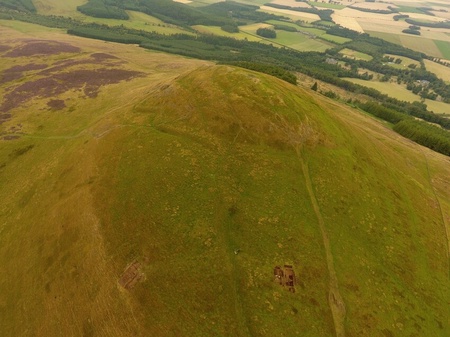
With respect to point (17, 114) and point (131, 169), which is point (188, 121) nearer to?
point (131, 169)

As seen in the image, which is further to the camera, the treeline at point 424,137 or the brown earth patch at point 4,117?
the treeline at point 424,137

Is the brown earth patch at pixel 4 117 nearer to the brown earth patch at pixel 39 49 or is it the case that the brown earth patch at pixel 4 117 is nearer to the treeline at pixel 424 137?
the brown earth patch at pixel 39 49

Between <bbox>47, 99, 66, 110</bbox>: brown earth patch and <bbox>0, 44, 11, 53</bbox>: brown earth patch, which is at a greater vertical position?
<bbox>47, 99, 66, 110</bbox>: brown earth patch

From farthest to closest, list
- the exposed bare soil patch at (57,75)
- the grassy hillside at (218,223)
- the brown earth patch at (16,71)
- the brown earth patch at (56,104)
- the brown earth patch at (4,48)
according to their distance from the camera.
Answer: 1. the brown earth patch at (4,48)
2. the brown earth patch at (16,71)
3. the exposed bare soil patch at (57,75)
4. the brown earth patch at (56,104)
5. the grassy hillside at (218,223)

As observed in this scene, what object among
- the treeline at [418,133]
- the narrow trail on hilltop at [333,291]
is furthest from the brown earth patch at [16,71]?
the treeline at [418,133]

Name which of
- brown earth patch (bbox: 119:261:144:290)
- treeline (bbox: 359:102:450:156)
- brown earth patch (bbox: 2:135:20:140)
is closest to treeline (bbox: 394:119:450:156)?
treeline (bbox: 359:102:450:156)

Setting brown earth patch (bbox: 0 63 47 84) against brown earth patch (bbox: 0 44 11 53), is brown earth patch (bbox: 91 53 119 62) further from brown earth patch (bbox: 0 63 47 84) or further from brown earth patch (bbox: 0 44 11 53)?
brown earth patch (bbox: 0 44 11 53)
